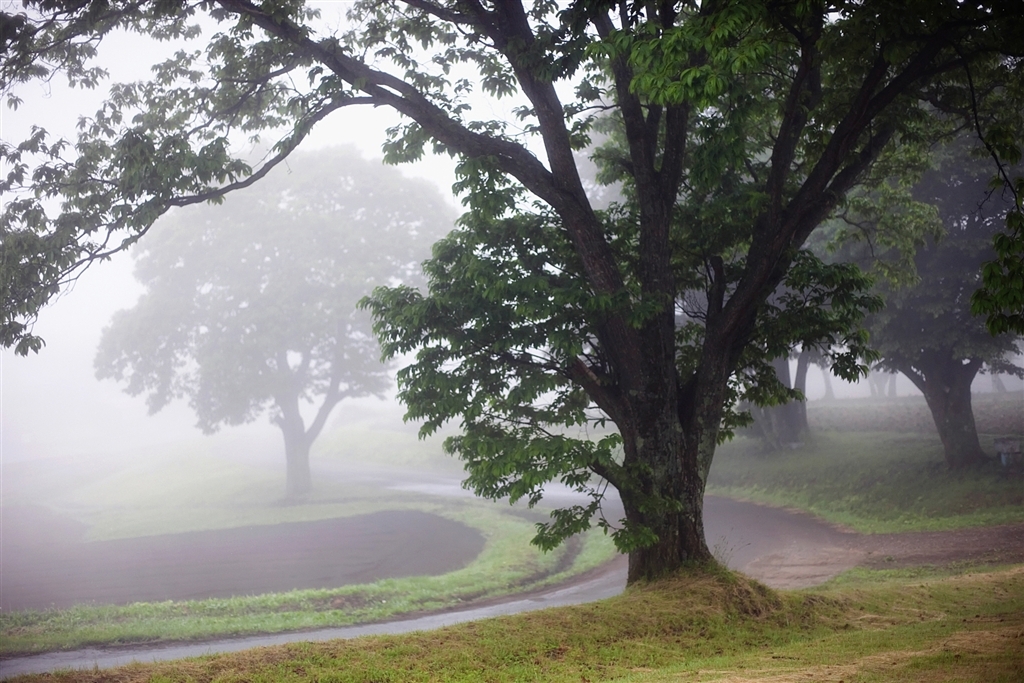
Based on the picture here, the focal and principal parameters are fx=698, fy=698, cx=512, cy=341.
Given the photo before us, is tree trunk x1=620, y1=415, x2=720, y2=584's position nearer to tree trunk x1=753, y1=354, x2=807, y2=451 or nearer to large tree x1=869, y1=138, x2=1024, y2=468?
large tree x1=869, y1=138, x2=1024, y2=468

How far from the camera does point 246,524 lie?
93.5ft

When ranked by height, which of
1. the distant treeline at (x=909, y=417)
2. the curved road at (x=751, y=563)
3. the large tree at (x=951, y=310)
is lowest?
the curved road at (x=751, y=563)

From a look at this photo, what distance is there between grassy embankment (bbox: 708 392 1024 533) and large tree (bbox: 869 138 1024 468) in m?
1.38

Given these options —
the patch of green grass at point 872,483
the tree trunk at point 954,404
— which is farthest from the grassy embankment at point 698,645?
the tree trunk at point 954,404

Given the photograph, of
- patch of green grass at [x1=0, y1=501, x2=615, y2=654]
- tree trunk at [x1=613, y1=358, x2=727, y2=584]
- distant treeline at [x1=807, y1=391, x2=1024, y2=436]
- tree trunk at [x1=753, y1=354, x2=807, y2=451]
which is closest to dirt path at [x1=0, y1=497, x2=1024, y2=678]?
patch of green grass at [x1=0, y1=501, x2=615, y2=654]

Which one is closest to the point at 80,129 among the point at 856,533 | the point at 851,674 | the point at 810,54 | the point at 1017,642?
the point at 810,54

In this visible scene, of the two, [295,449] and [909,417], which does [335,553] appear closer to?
[295,449]

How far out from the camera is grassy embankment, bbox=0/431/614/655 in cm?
1279

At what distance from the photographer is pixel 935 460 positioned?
2111 centimetres

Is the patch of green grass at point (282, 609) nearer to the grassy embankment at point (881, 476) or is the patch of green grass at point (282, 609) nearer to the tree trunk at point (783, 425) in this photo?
the grassy embankment at point (881, 476)

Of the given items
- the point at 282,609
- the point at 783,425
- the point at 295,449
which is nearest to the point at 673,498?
the point at 282,609

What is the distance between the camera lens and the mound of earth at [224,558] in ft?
58.2

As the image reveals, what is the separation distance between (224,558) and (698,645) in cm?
1782

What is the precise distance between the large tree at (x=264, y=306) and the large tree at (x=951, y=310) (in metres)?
23.3
